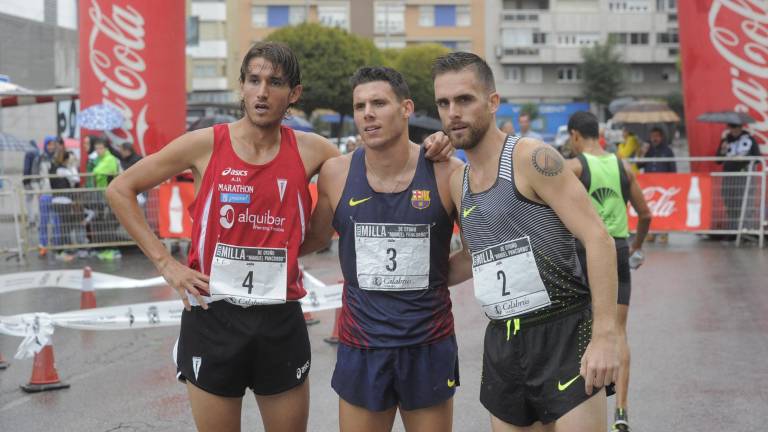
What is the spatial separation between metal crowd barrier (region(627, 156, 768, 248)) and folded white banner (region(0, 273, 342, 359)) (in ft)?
31.7

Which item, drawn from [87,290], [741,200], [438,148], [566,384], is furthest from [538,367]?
[741,200]

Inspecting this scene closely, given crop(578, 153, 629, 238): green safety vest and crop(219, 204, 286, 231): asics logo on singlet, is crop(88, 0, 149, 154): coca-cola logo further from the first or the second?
crop(219, 204, 286, 231): asics logo on singlet

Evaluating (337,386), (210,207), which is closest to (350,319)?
(337,386)

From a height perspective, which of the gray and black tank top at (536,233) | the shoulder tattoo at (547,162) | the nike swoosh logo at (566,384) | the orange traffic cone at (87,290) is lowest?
the orange traffic cone at (87,290)

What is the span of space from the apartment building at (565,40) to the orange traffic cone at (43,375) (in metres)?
71.0

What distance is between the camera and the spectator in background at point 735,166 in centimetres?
1641

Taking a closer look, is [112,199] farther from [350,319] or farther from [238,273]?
[350,319]

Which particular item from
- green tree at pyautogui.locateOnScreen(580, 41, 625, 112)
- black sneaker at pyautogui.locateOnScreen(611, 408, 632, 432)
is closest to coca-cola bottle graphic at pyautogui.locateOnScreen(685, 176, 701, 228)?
black sneaker at pyautogui.locateOnScreen(611, 408, 632, 432)

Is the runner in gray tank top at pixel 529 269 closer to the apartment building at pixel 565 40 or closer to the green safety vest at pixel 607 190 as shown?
the green safety vest at pixel 607 190

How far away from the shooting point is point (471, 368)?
8.07 meters

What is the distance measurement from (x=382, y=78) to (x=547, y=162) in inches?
36.0

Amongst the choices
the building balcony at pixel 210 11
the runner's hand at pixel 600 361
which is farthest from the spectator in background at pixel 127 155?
the building balcony at pixel 210 11

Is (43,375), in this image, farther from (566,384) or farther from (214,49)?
(214,49)

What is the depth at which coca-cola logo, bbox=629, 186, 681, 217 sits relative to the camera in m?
16.8
